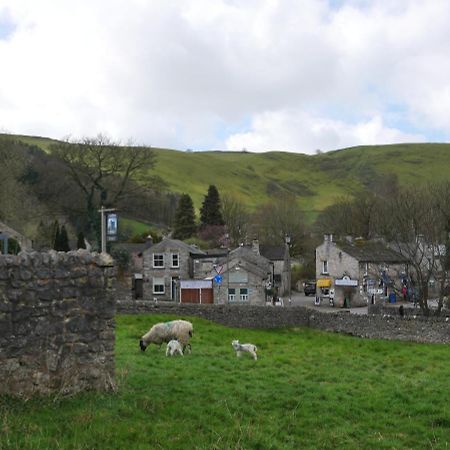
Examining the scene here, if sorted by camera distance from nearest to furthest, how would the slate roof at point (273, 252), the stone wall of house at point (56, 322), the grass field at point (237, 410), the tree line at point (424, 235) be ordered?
the grass field at point (237, 410) → the stone wall of house at point (56, 322) → the tree line at point (424, 235) → the slate roof at point (273, 252)

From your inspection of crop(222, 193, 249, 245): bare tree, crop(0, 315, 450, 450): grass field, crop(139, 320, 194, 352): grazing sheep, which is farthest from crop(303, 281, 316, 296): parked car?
crop(0, 315, 450, 450): grass field

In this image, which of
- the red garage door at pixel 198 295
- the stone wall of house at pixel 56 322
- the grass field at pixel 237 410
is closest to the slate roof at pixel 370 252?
the red garage door at pixel 198 295

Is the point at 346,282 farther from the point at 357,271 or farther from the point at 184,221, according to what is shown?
the point at 184,221

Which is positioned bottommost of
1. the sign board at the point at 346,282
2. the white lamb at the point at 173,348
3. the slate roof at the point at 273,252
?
the white lamb at the point at 173,348

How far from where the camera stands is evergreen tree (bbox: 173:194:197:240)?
97081 mm

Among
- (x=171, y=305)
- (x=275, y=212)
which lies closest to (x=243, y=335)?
(x=171, y=305)

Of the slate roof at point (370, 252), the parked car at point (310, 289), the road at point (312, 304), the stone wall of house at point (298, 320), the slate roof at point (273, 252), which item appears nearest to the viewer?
the stone wall of house at point (298, 320)

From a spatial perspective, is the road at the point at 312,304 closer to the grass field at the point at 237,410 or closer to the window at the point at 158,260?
the window at the point at 158,260

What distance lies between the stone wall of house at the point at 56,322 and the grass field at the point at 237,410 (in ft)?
1.48

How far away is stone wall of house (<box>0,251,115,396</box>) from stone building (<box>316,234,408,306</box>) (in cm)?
5094

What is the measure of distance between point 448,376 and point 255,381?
601 cm

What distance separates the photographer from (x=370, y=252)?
6366cm

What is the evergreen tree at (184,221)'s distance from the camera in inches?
3822

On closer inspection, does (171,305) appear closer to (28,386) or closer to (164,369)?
(164,369)
